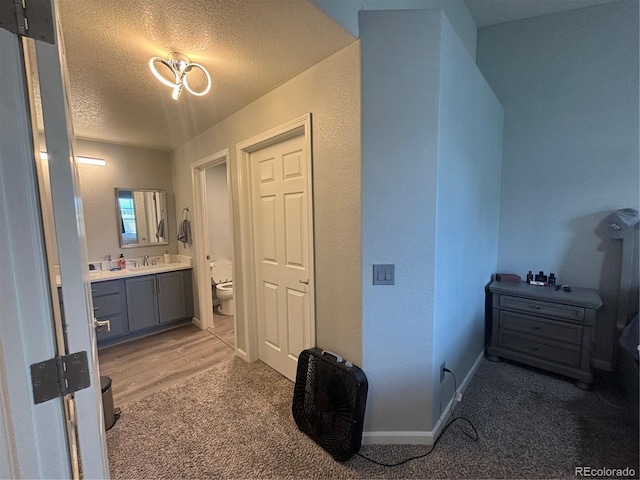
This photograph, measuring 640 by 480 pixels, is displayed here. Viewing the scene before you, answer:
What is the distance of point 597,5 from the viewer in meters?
2.29

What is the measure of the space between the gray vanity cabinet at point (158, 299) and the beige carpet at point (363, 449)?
132 centimetres

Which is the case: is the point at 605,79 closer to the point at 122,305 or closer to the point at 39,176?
the point at 39,176

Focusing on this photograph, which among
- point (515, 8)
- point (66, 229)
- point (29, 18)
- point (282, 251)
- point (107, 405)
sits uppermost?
point (515, 8)

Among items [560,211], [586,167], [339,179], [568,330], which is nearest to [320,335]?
[339,179]

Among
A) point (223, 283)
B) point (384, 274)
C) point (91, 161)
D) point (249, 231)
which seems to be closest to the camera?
point (384, 274)

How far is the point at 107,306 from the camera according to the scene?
298cm

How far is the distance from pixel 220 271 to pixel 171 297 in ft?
2.85

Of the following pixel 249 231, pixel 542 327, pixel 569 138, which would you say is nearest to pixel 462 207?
pixel 542 327

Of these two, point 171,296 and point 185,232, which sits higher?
point 185,232

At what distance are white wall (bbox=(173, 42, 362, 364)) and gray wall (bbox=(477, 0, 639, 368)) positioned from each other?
2046mm

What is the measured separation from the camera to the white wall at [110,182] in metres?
3.23

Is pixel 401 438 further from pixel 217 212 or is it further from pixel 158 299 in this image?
pixel 217 212

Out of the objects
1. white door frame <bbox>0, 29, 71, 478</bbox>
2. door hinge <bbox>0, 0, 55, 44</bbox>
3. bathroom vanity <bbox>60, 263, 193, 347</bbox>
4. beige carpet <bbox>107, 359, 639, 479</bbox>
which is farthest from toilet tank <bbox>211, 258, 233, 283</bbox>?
door hinge <bbox>0, 0, 55, 44</bbox>
